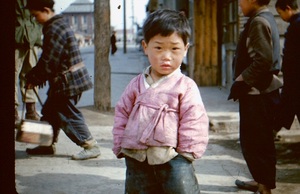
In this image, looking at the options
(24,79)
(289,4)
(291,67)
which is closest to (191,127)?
(291,67)

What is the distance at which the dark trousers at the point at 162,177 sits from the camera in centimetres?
253

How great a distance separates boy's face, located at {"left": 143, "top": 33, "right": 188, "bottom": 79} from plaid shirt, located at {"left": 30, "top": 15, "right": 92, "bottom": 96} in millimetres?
2372

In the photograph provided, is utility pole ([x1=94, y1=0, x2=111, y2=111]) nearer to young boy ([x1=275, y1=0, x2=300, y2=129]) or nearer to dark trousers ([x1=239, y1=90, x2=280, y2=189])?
young boy ([x1=275, y1=0, x2=300, y2=129])

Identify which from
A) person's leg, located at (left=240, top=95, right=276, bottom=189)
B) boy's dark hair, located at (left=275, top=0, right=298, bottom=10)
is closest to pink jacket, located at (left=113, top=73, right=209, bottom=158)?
person's leg, located at (left=240, top=95, right=276, bottom=189)

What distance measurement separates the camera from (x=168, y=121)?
250cm

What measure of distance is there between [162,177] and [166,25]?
798mm

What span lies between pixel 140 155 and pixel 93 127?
443cm

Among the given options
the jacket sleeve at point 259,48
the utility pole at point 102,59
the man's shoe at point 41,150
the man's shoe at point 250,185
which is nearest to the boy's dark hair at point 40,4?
the man's shoe at point 41,150

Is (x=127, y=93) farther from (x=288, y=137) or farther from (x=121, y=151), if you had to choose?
(x=288, y=137)

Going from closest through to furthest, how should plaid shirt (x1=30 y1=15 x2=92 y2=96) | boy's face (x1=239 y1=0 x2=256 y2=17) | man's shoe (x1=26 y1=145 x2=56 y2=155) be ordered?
boy's face (x1=239 y1=0 x2=256 y2=17) → plaid shirt (x1=30 y1=15 x2=92 y2=96) → man's shoe (x1=26 y1=145 x2=56 y2=155)

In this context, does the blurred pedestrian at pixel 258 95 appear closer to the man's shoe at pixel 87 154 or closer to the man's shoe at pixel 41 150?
the man's shoe at pixel 87 154

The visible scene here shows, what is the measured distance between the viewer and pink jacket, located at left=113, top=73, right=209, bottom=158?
2.48m

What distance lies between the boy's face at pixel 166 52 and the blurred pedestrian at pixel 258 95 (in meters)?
1.29

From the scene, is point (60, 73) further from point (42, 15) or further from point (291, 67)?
point (291, 67)
